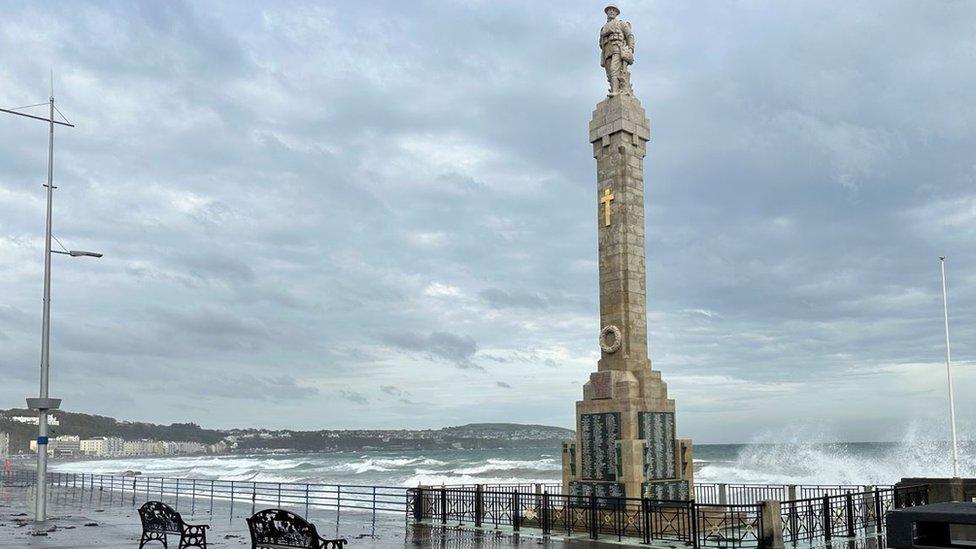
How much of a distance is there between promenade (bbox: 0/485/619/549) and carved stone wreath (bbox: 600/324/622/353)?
210 inches

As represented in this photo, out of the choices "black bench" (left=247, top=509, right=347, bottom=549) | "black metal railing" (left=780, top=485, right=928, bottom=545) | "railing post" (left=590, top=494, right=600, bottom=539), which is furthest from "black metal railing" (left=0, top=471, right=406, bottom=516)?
"black metal railing" (left=780, top=485, right=928, bottom=545)

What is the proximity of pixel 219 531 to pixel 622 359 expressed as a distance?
10.6 metres

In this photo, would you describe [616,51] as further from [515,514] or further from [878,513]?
[878,513]

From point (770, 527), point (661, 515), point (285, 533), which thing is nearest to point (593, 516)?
point (661, 515)

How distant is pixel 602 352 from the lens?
21859 mm

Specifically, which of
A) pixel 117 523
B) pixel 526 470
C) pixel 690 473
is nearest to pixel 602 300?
pixel 690 473

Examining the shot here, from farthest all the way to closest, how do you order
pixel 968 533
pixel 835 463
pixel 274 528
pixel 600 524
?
pixel 835 463
pixel 600 524
pixel 274 528
pixel 968 533

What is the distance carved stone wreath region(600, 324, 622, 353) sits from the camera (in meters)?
21.3

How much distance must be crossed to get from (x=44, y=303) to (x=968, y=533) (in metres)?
23.2

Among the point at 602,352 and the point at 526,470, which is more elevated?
the point at 602,352

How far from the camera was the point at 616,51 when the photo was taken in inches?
908

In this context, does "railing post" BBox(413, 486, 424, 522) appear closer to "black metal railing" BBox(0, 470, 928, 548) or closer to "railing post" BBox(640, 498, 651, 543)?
"black metal railing" BBox(0, 470, 928, 548)

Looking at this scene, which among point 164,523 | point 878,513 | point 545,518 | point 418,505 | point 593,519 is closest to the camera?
point 164,523

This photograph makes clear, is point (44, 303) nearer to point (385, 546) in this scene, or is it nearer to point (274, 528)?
point (385, 546)
